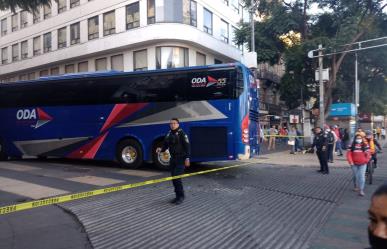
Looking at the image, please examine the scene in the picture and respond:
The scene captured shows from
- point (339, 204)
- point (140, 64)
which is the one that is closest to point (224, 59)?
point (140, 64)

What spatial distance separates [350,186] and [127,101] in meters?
7.73

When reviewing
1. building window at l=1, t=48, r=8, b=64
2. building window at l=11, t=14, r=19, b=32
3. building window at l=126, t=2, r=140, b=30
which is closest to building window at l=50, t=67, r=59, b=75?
building window at l=11, t=14, r=19, b=32

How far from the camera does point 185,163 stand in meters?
9.00

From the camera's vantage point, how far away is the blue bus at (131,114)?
13.4 m

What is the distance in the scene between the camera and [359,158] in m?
10.7

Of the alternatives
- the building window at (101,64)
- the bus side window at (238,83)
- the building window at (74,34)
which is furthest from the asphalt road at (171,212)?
the building window at (74,34)

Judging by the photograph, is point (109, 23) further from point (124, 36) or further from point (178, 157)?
point (178, 157)

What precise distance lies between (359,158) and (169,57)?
21465mm

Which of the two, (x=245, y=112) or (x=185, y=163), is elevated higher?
(x=245, y=112)

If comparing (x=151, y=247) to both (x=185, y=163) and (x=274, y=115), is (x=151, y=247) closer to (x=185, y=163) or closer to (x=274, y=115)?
(x=185, y=163)

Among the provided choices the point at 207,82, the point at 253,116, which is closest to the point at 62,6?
the point at 207,82

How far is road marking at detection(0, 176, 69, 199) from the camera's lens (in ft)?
32.8

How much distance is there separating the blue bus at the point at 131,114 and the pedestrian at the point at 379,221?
11.4 m

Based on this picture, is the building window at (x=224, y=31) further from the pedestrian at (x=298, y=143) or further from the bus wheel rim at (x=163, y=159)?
the bus wheel rim at (x=163, y=159)
